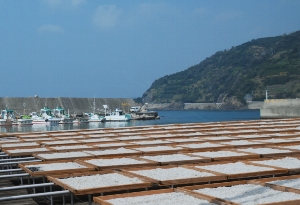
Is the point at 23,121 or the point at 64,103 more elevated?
the point at 64,103

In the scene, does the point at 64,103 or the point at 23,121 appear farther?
the point at 64,103

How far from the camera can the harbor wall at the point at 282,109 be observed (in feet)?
220

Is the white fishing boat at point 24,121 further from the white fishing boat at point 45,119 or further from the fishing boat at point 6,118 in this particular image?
the fishing boat at point 6,118

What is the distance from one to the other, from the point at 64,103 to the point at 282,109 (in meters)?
46.7

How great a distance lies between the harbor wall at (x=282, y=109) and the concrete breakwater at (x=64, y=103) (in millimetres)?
39412

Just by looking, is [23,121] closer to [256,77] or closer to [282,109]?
[282,109]

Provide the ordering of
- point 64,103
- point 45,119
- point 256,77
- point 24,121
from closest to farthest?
point 24,121, point 45,119, point 64,103, point 256,77

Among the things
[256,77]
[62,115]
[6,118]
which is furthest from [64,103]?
[256,77]

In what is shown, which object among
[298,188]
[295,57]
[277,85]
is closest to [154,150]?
[298,188]

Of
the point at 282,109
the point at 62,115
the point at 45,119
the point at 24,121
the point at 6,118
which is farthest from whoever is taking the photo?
the point at 62,115

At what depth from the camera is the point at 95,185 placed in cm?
773

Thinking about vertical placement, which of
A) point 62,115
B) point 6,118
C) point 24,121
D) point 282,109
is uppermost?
point 282,109

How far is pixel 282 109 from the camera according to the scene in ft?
225

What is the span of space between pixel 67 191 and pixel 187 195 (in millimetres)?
2052
